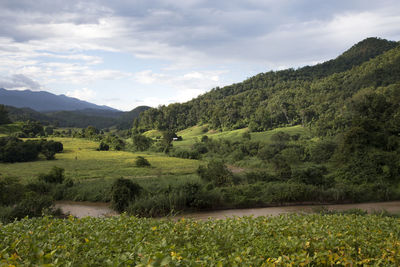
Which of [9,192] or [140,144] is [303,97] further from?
[9,192]

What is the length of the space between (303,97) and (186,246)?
73959 mm

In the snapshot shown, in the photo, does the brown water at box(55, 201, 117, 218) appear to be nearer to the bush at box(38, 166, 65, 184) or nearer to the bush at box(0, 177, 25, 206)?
the bush at box(0, 177, 25, 206)

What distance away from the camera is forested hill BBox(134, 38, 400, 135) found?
186ft

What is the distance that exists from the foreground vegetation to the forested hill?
36.0m

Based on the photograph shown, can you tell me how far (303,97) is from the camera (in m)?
73.0

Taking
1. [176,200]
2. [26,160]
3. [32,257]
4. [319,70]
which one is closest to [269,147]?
[176,200]

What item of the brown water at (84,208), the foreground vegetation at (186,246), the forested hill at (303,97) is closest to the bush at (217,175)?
the brown water at (84,208)

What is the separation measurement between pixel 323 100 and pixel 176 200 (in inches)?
2252

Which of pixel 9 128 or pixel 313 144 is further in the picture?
pixel 9 128

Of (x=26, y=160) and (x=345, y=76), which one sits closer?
(x=26, y=160)

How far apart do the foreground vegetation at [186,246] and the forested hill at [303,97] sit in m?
36.0

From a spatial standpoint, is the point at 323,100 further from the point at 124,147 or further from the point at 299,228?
the point at 299,228

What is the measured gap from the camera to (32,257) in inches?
123

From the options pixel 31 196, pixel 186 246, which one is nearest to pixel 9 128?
pixel 31 196
